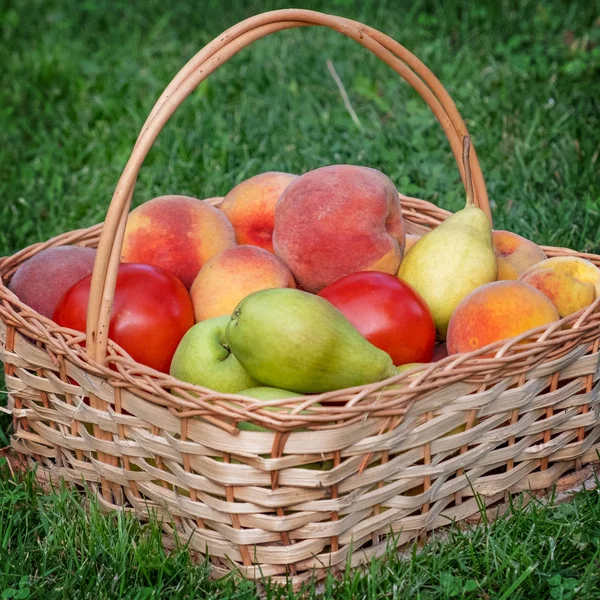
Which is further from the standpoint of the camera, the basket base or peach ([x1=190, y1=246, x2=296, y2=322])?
peach ([x1=190, y1=246, x2=296, y2=322])

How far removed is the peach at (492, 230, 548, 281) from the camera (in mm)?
1977

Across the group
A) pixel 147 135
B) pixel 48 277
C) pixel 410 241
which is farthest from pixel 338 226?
pixel 48 277

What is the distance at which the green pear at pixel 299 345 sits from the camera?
1.47m

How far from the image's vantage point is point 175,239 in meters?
2.02

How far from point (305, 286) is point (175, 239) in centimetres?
32

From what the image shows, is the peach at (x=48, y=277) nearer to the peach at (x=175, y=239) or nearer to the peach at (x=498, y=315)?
the peach at (x=175, y=239)

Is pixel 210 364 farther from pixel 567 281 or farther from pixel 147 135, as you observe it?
pixel 567 281

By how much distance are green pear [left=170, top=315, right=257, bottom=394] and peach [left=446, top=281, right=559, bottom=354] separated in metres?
0.42

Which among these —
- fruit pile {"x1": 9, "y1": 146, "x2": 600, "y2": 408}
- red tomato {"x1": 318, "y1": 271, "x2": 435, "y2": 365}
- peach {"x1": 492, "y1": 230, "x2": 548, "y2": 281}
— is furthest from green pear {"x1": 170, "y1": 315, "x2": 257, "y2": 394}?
peach {"x1": 492, "y1": 230, "x2": 548, "y2": 281}

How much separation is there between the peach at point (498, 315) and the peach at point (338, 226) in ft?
0.92

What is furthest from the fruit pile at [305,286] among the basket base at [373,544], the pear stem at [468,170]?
the basket base at [373,544]

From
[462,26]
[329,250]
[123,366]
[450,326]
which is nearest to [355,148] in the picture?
[462,26]

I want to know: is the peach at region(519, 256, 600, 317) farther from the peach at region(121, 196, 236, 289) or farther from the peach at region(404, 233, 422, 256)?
the peach at region(121, 196, 236, 289)

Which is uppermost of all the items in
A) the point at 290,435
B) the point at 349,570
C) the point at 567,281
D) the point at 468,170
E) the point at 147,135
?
the point at 147,135
